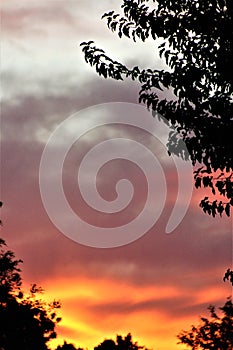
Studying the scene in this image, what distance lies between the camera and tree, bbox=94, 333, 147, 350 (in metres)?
130

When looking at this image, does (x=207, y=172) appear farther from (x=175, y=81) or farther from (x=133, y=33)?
(x=133, y=33)

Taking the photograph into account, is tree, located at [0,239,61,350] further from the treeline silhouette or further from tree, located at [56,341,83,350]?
tree, located at [56,341,83,350]

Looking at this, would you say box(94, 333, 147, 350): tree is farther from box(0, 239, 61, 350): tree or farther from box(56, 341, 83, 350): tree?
box(0, 239, 61, 350): tree

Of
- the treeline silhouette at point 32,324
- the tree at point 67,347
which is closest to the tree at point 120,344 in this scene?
the tree at point 67,347

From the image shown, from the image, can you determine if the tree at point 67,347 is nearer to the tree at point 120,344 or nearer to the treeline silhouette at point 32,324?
the tree at point 120,344

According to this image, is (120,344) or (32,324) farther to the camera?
(120,344)

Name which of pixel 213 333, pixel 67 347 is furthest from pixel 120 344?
pixel 213 333

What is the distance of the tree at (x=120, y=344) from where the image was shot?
130m

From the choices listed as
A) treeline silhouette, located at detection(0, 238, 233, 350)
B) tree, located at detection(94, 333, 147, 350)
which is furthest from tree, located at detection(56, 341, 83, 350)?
treeline silhouette, located at detection(0, 238, 233, 350)

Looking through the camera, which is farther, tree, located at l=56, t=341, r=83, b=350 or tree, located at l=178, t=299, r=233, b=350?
tree, located at l=56, t=341, r=83, b=350

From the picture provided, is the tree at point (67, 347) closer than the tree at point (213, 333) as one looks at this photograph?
No

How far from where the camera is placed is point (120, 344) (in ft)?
434

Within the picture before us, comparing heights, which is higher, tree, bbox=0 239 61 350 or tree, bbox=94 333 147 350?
tree, bbox=94 333 147 350

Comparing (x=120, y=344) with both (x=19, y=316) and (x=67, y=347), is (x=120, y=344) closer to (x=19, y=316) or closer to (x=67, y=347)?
(x=67, y=347)
